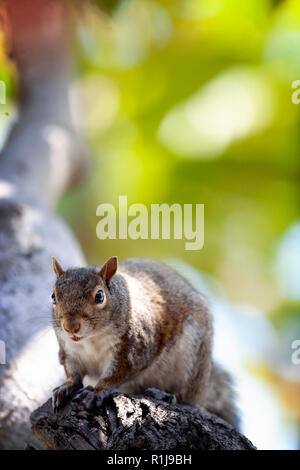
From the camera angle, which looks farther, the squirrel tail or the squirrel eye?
the squirrel tail

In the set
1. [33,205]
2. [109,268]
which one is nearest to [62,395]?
[109,268]

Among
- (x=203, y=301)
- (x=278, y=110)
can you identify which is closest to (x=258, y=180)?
(x=278, y=110)

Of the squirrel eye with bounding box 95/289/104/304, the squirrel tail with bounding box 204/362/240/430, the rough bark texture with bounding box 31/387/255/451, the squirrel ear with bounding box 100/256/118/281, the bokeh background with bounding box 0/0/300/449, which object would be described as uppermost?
the bokeh background with bounding box 0/0/300/449

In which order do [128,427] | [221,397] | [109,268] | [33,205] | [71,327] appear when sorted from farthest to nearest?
[33,205] < [221,397] < [109,268] < [71,327] < [128,427]

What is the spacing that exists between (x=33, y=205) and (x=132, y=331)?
76cm

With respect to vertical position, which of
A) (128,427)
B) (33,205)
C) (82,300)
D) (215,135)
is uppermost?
(215,135)

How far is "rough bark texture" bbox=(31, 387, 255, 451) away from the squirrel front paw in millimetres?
23

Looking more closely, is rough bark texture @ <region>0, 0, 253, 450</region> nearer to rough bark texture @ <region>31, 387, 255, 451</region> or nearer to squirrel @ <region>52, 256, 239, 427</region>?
rough bark texture @ <region>31, 387, 255, 451</region>

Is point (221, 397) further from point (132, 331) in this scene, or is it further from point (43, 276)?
point (43, 276)

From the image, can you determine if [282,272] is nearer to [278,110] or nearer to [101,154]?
[278,110]

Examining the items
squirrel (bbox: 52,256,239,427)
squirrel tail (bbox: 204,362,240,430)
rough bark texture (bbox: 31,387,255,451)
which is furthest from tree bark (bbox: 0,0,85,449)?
squirrel tail (bbox: 204,362,240,430)

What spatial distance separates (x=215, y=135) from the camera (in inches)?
131

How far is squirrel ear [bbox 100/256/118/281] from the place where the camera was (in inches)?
53.7
